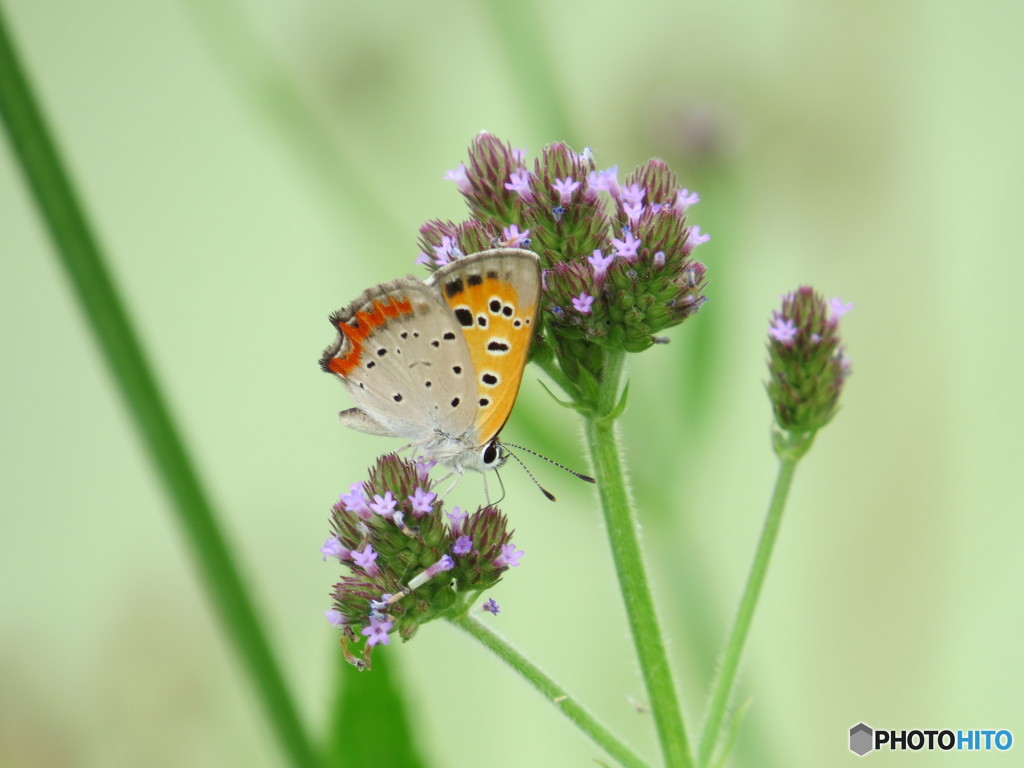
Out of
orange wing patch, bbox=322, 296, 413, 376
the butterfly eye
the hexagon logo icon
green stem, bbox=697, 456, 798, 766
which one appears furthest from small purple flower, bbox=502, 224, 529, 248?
the hexagon logo icon

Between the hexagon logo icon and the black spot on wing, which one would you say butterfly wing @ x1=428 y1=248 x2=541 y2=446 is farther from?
the hexagon logo icon

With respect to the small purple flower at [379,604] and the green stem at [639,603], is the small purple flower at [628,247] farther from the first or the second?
the small purple flower at [379,604]

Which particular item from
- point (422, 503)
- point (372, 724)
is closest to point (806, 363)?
point (422, 503)

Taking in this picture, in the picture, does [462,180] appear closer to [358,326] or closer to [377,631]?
[358,326]

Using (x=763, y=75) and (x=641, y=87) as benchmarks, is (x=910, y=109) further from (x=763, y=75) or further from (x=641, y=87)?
(x=641, y=87)

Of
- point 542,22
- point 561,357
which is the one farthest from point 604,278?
point 542,22
